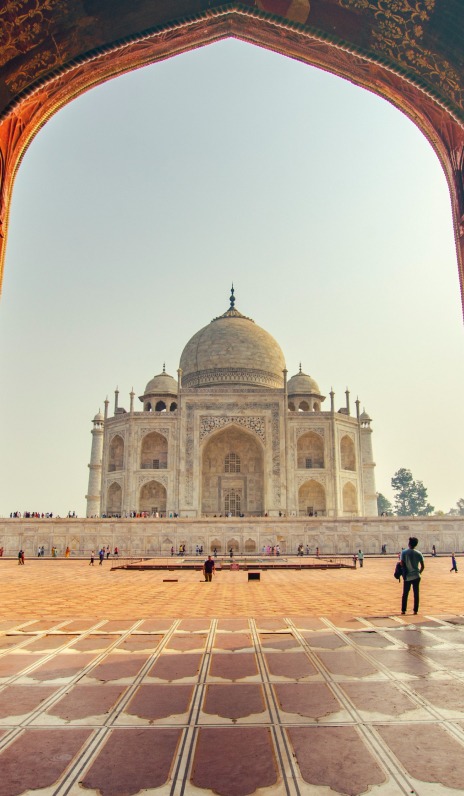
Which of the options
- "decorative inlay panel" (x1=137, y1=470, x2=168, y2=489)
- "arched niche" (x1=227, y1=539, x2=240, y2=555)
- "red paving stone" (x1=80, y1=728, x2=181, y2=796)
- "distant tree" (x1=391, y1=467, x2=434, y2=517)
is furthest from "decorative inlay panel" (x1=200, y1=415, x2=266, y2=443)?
"distant tree" (x1=391, y1=467, x2=434, y2=517)

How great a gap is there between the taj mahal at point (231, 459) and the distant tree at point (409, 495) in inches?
1489

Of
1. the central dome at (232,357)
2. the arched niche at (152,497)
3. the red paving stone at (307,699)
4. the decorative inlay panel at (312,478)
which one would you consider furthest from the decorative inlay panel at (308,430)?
the red paving stone at (307,699)

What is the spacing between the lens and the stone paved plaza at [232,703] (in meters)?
2.50

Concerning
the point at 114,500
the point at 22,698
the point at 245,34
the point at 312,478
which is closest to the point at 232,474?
the point at 312,478

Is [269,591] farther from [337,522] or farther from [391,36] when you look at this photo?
[337,522]

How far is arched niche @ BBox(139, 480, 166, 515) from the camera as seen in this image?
105ft

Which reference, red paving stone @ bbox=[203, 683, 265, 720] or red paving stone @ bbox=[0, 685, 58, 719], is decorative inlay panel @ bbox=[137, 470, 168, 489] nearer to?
red paving stone @ bbox=[0, 685, 58, 719]

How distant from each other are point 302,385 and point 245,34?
32.7 metres

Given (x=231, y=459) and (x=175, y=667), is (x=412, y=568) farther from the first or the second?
(x=231, y=459)

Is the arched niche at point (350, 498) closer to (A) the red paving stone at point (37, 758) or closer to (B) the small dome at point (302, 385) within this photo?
(B) the small dome at point (302, 385)

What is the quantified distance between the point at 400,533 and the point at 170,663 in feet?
71.8

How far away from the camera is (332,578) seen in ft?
46.6

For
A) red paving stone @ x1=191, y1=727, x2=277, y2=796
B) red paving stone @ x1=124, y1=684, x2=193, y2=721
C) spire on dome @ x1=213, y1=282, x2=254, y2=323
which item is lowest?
red paving stone @ x1=191, y1=727, x2=277, y2=796

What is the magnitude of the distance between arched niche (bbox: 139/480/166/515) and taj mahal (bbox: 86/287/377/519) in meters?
0.06
